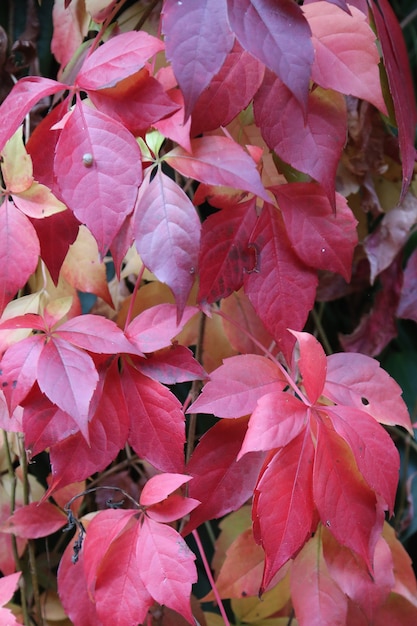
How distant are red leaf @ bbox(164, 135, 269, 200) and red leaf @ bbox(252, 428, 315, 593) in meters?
0.19

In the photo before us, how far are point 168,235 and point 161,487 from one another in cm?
20

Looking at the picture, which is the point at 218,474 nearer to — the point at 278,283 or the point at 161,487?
the point at 161,487

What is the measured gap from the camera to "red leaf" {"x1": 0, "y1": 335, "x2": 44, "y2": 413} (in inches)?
17.5

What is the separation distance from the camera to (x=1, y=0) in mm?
882

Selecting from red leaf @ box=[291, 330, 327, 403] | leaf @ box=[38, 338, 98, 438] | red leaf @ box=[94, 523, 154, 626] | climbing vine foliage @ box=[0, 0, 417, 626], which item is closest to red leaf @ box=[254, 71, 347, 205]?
climbing vine foliage @ box=[0, 0, 417, 626]

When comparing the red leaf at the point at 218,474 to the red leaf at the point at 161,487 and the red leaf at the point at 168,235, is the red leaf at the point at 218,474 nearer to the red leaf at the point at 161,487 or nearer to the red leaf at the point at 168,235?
the red leaf at the point at 161,487

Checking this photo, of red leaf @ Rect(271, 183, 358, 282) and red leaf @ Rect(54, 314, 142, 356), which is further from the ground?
red leaf @ Rect(271, 183, 358, 282)

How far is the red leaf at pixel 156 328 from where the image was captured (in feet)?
1.56

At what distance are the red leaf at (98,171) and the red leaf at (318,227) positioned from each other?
0.50 ft

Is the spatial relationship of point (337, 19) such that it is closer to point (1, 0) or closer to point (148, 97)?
point (148, 97)

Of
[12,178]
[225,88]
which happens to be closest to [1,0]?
[12,178]

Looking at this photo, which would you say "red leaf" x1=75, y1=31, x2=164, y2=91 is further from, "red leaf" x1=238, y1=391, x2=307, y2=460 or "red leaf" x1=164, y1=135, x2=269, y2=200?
"red leaf" x1=238, y1=391, x2=307, y2=460

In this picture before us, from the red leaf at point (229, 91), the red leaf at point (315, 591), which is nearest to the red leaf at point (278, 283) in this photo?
the red leaf at point (229, 91)

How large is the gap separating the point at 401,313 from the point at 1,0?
0.74 metres
